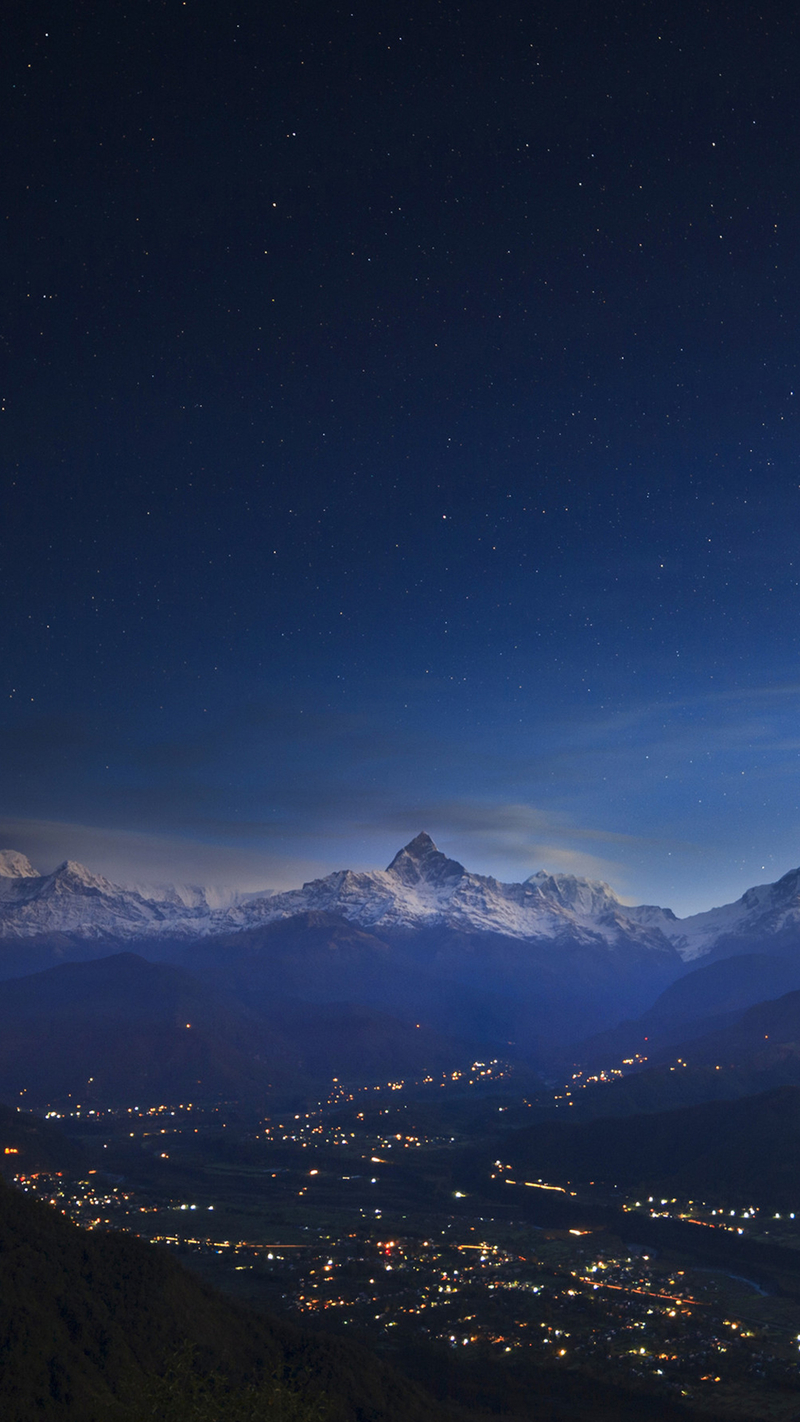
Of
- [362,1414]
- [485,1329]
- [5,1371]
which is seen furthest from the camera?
[485,1329]

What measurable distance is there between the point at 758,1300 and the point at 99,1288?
4997 inches

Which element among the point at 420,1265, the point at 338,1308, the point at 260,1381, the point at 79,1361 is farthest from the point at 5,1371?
the point at 420,1265

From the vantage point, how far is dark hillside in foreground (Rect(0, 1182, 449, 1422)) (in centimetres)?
9350

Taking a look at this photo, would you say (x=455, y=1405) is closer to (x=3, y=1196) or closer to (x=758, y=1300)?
(x=3, y=1196)

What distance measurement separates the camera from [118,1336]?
102312 mm

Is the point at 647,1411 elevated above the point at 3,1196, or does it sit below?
below

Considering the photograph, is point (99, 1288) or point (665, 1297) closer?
point (99, 1288)

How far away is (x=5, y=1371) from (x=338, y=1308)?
7966 cm

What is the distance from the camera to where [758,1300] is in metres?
172

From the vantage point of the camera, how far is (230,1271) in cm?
18162

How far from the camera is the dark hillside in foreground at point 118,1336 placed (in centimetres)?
9350

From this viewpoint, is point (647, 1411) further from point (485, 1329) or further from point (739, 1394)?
point (485, 1329)

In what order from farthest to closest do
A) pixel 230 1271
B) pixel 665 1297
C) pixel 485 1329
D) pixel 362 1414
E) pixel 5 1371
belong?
pixel 230 1271 < pixel 665 1297 < pixel 485 1329 < pixel 362 1414 < pixel 5 1371

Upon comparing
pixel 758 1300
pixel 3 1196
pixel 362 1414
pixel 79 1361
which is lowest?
pixel 758 1300
